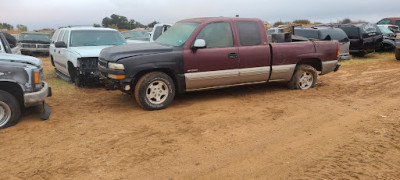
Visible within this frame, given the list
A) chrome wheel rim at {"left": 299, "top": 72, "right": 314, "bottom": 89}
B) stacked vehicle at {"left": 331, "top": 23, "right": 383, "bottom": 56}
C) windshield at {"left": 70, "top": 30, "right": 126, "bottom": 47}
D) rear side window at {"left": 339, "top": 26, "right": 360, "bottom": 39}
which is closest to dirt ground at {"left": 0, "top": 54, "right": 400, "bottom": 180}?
chrome wheel rim at {"left": 299, "top": 72, "right": 314, "bottom": 89}

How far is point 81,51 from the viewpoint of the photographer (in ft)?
27.7

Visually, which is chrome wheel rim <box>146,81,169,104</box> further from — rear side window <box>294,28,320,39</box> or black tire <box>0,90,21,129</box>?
rear side window <box>294,28,320,39</box>

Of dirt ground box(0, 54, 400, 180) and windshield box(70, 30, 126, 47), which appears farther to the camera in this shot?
windshield box(70, 30, 126, 47)

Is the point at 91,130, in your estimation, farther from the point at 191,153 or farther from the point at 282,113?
the point at 282,113

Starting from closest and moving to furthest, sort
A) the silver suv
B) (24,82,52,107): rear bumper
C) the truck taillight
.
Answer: (24,82,52,107): rear bumper < the truck taillight < the silver suv

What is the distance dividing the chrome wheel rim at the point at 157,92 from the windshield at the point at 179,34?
0.92m

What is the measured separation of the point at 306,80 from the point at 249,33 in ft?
7.11

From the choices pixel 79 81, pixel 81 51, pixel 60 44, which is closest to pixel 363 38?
pixel 81 51

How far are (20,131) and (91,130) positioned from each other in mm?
1108

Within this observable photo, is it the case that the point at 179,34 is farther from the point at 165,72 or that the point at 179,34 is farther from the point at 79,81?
the point at 79,81

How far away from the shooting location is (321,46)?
819cm

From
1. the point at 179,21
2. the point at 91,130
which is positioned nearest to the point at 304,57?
the point at 179,21

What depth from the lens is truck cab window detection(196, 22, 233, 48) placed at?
677 centimetres

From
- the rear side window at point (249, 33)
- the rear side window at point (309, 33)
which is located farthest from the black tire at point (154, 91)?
the rear side window at point (309, 33)
